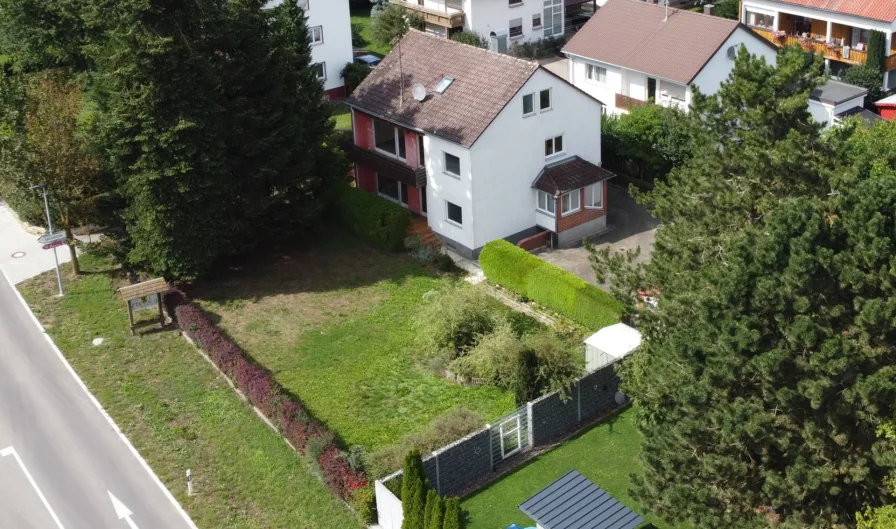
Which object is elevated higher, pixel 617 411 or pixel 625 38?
pixel 625 38

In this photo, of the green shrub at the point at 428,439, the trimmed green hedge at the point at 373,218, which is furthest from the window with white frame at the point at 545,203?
the green shrub at the point at 428,439

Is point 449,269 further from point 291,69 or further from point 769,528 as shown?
point 769,528

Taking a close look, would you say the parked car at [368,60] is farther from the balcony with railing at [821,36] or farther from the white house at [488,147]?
the balcony with railing at [821,36]

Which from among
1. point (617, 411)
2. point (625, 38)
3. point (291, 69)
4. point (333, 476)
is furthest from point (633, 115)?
point (333, 476)

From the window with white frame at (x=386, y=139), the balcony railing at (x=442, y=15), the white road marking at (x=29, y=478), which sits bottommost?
the white road marking at (x=29, y=478)

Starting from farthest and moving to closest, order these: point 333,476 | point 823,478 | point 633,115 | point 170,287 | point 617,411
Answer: point 633,115, point 170,287, point 617,411, point 333,476, point 823,478
